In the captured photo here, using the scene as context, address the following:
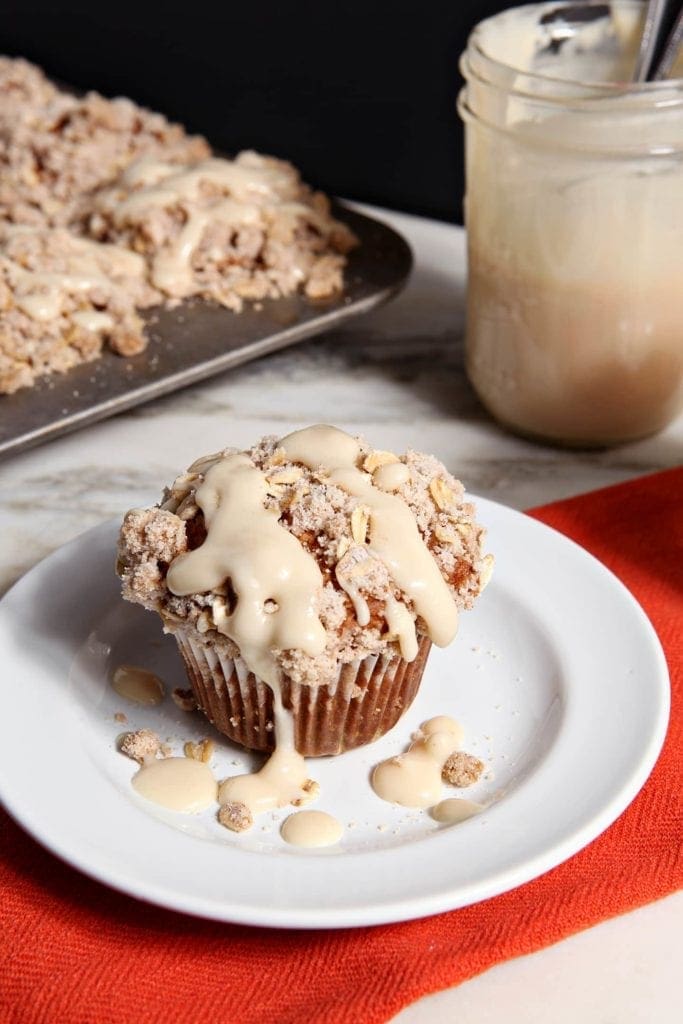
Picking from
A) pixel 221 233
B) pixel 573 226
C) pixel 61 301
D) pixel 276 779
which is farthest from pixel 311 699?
pixel 221 233

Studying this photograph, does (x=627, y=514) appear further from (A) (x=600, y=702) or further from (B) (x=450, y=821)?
(B) (x=450, y=821)

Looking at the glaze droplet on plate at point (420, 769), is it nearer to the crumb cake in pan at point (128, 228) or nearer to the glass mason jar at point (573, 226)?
the glass mason jar at point (573, 226)

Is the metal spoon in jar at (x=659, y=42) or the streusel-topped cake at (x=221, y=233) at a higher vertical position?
the metal spoon in jar at (x=659, y=42)

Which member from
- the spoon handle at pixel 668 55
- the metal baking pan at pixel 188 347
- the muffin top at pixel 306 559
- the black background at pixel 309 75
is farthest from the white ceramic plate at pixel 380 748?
the black background at pixel 309 75

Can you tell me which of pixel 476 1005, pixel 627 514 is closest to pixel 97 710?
pixel 476 1005

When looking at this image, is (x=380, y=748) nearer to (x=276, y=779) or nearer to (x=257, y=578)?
(x=276, y=779)

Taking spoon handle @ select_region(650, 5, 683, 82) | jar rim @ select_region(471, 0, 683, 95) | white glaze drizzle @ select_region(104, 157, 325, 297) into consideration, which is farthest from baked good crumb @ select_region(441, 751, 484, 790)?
white glaze drizzle @ select_region(104, 157, 325, 297)

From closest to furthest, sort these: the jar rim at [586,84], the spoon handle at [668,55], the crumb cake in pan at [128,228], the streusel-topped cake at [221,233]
A: 1. the jar rim at [586,84]
2. the spoon handle at [668,55]
3. the crumb cake in pan at [128,228]
4. the streusel-topped cake at [221,233]
